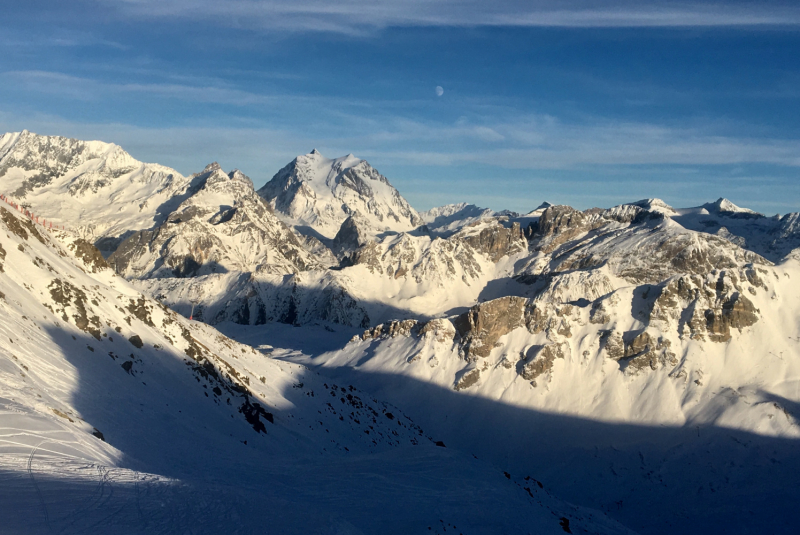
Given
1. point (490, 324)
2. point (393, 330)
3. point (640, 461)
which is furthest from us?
point (393, 330)

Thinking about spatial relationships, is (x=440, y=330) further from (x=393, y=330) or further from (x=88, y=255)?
(x=88, y=255)

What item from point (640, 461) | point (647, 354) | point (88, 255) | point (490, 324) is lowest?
point (640, 461)

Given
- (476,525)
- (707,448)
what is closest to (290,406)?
(476,525)

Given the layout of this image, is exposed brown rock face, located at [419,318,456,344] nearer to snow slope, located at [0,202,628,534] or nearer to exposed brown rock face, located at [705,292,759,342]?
exposed brown rock face, located at [705,292,759,342]

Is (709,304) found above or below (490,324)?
above

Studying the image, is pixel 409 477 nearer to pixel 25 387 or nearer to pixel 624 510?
pixel 25 387

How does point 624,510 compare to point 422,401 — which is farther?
point 422,401

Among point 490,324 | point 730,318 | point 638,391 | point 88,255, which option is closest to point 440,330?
point 490,324

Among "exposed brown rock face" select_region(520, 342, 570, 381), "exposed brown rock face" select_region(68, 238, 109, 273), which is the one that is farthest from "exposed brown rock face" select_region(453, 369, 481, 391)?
"exposed brown rock face" select_region(68, 238, 109, 273)
